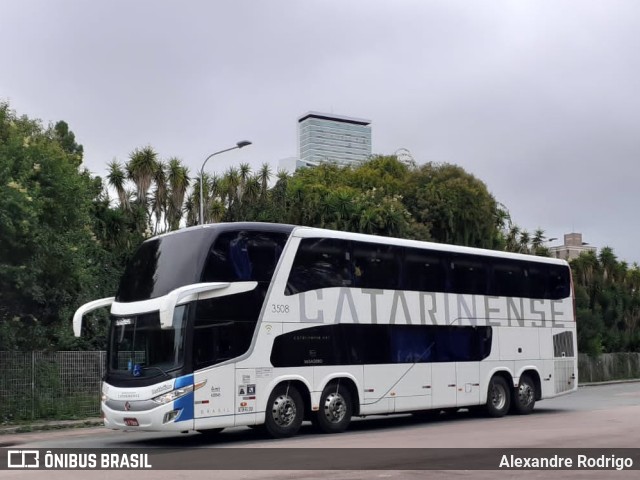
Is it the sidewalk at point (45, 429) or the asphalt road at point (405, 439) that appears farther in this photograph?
the sidewalk at point (45, 429)

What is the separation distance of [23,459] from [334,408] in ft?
21.7

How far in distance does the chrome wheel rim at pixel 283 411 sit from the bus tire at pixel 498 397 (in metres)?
6.99

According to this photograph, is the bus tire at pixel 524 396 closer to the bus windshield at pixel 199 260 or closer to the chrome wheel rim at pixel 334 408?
the chrome wheel rim at pixel 334 408

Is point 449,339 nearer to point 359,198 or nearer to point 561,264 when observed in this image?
point 561,264

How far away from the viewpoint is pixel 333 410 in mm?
18203

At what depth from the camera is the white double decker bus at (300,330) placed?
1602cm

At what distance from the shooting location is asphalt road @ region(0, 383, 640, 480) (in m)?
11.5

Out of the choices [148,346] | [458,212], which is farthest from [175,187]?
[148,346]

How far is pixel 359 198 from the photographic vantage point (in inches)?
1842

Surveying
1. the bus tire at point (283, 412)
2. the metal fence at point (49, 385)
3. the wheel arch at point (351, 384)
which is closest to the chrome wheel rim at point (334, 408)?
the wheel arch at point (351, 384)

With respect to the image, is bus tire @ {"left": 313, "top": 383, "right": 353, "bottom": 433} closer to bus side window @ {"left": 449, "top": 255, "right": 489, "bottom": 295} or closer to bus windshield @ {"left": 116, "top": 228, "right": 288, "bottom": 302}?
bus windshield @ {"left": 116, "top": 228, "right": 288, "bottom": 302}

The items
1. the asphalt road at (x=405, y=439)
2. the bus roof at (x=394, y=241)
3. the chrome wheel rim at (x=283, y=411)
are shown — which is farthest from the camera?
the bus roof at (x=394, y=241)

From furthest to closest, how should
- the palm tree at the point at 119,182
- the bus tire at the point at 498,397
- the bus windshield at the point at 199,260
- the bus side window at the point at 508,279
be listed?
the palm tree at the point at 119,182, the bus side window at the point at 508,279, the bus tire at the point at 498,397, the bus windshield at the point at 199,260

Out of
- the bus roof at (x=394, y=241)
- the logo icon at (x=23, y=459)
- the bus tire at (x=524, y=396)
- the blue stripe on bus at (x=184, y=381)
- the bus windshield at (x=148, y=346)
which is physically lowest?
the logo icon at (x=23, y=459)
